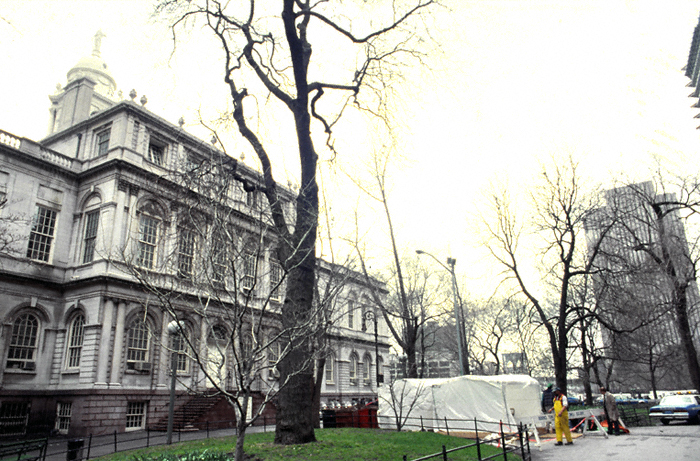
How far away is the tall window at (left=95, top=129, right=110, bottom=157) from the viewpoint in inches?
1107

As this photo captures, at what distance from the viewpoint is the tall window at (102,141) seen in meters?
28.1

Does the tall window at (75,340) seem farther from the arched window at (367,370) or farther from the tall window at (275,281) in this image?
the arched window at (367,370)

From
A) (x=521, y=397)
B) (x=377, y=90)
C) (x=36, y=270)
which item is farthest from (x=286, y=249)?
(x=36, y=270)

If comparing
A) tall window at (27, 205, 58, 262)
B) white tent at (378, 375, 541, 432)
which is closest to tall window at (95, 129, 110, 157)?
tall window at (27, 205, 58, 262)

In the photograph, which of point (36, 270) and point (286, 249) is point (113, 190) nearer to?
point (36, 270)

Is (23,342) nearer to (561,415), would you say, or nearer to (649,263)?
(561,415)

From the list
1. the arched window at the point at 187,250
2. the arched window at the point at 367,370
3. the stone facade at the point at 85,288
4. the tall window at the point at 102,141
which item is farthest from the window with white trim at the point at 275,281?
the arched window at the point at 367,370

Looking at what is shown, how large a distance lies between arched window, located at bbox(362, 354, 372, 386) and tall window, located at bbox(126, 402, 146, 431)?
27.8 m

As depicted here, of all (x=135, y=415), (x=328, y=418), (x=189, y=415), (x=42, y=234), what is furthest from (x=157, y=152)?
(x=328, y=418)

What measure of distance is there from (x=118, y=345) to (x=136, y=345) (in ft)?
5.04

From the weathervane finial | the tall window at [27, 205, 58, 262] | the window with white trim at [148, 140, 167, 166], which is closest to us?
the tall window at [27, 205, 58, 262]

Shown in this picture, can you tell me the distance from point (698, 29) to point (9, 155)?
31846 mm

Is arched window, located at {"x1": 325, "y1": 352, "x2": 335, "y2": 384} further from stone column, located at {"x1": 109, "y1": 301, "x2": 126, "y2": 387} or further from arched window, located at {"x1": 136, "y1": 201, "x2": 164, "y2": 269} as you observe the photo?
stone column, located at {"x1": 109, "y1": 301, "x2": 126, "y2": 387}

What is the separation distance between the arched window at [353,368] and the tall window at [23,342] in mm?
28938
